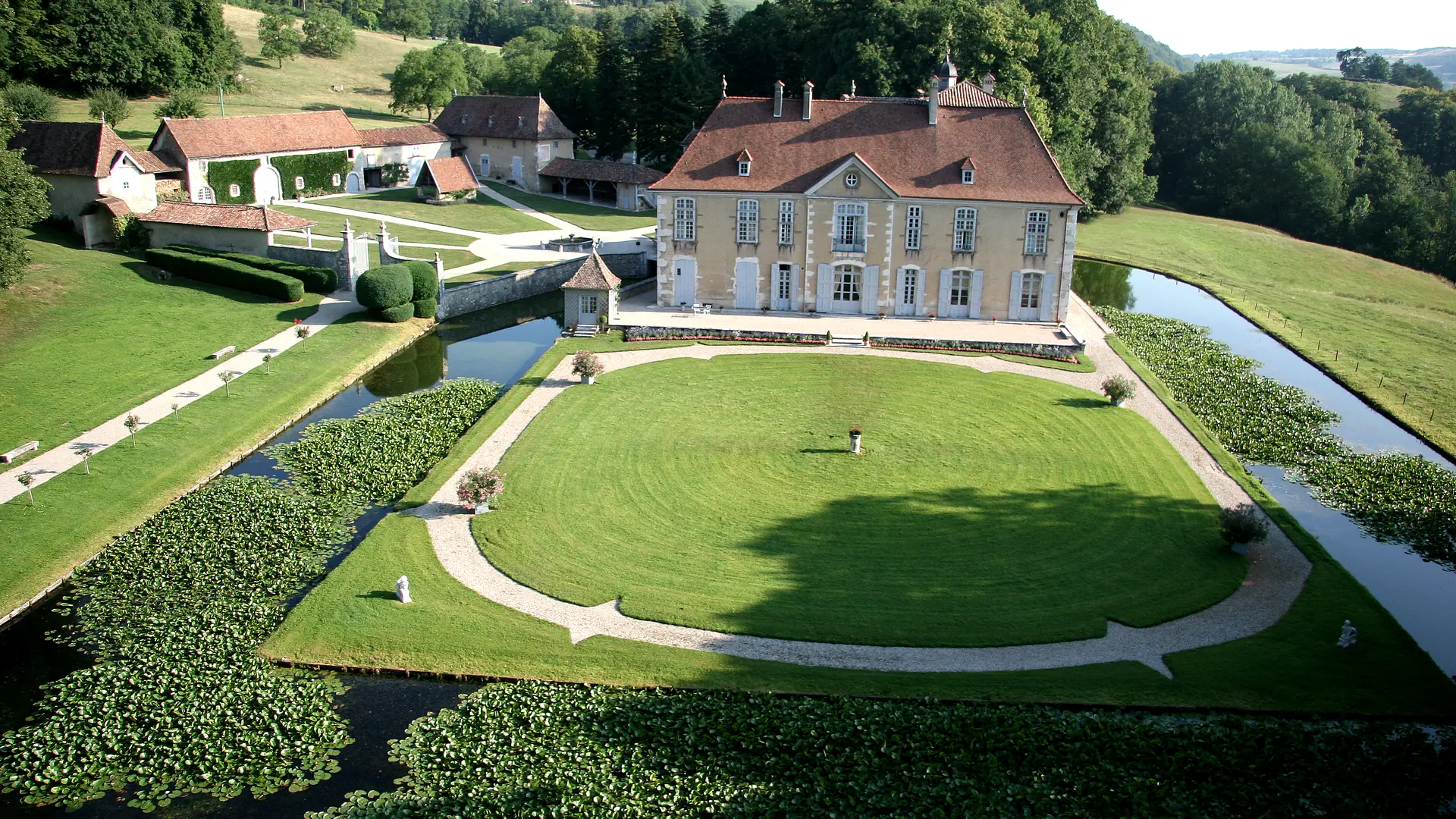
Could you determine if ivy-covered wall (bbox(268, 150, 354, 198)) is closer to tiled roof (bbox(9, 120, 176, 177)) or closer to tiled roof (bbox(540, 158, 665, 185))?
tiled roof (bbox(540, 158, 665, 185))

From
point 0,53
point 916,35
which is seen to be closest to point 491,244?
point 916,35

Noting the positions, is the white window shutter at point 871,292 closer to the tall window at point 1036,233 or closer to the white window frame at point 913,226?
the white window frame at point 913,226

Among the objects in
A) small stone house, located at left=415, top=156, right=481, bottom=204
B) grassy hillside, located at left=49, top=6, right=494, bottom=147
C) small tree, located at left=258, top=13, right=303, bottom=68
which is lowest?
small stone house, located at left=415, top=156, right=481, bottom=204

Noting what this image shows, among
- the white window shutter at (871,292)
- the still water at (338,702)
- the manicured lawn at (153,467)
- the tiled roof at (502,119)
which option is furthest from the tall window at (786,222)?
the tiled roof at (502,119)

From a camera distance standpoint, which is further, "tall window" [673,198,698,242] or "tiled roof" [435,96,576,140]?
"tiled roof" [435,96,576,140]

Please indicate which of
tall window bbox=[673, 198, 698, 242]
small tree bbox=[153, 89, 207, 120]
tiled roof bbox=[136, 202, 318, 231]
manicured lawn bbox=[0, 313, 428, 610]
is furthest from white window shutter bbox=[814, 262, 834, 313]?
small tree bbox=[153, 89, 207, 120]

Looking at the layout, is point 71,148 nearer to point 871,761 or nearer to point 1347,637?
point 871,761

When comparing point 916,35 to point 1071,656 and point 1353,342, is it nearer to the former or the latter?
point 1353,342
